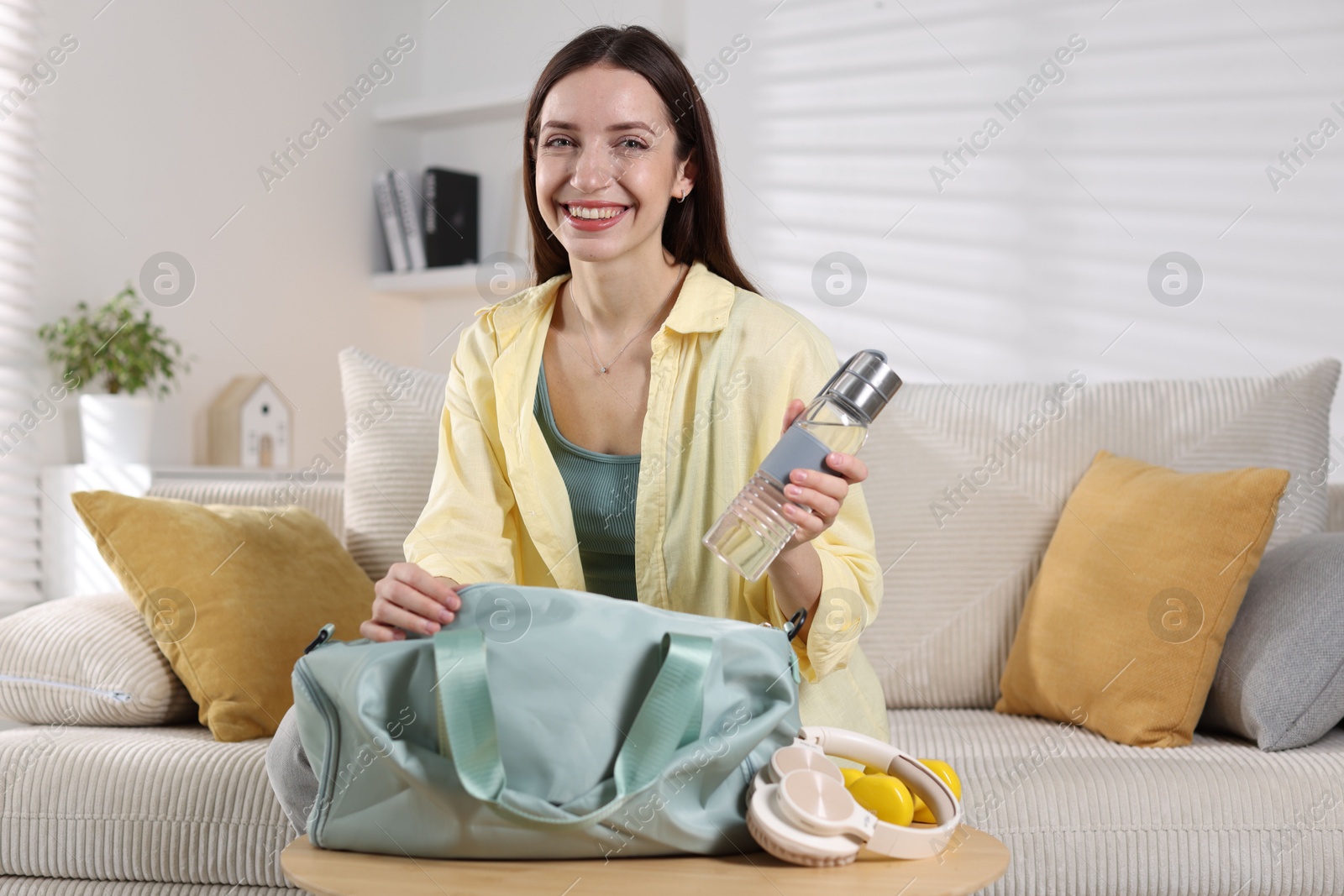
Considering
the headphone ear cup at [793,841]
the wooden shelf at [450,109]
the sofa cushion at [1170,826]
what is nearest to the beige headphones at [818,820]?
the headphone ear cup at [793,841]

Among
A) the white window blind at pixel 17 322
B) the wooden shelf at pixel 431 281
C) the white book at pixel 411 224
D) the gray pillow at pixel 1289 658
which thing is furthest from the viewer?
the white book at pixel 411 224

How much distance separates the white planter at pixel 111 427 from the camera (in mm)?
2209

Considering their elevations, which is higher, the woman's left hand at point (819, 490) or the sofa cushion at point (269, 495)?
the woman's left hand at point (819, 490)

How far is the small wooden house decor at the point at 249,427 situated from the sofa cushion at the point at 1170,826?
1917 mm

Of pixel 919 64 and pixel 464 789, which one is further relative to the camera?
pixel 919 64

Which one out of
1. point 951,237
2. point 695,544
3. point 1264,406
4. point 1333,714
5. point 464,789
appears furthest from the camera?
point 951,237

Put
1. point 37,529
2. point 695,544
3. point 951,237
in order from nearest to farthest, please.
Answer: point 695,544, point 37,529, point 951,237

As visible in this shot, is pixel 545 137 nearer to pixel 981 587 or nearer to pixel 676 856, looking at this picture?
pixel 676 856

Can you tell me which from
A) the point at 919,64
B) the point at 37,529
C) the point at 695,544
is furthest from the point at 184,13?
the point at 695,544

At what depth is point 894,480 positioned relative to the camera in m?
1.67

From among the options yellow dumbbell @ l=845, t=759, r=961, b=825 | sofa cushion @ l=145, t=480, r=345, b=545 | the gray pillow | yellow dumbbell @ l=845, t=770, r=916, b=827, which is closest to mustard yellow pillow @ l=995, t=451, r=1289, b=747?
the gray pillow

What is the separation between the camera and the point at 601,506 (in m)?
1.26

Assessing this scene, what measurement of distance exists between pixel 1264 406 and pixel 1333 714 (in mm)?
495

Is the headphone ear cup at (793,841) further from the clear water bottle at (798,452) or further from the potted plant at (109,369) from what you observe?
the potted plant at (109,369)
